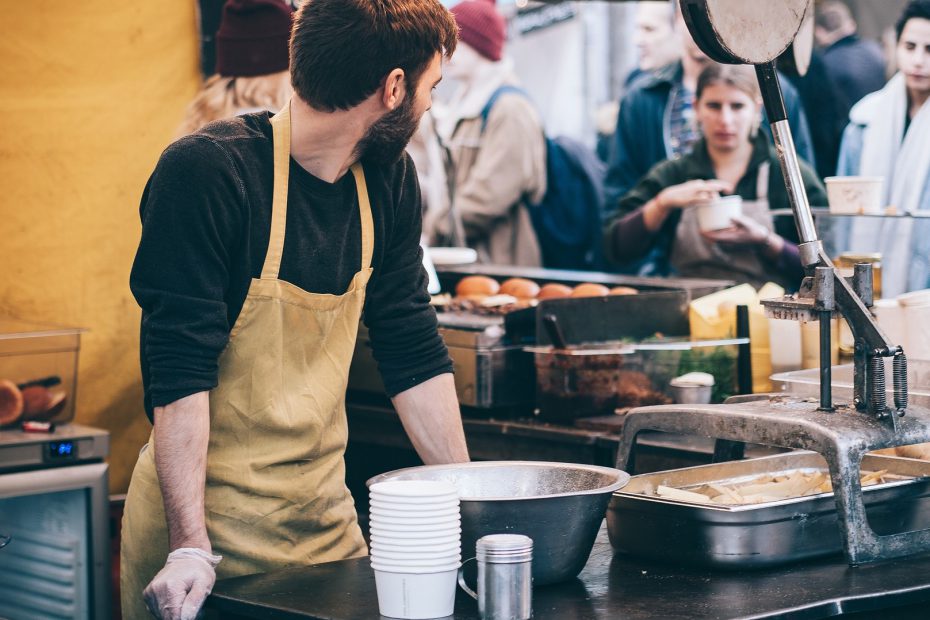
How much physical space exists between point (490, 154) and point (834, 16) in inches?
69.5

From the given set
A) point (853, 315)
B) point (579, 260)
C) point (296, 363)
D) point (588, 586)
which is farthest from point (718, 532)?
point (579, 260)

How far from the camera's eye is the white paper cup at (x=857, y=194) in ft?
10.9

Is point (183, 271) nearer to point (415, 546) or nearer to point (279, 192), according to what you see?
point (279, 192)

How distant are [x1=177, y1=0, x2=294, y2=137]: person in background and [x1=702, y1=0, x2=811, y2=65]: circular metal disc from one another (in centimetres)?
203

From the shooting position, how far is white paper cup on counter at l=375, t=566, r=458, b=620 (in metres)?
1.68

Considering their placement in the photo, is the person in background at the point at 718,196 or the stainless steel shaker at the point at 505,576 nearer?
the stainless steel shaker at the point at 505,576

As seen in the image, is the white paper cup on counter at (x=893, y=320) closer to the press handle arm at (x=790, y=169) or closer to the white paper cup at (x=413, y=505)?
the press handle arm at (x=790, y=169)

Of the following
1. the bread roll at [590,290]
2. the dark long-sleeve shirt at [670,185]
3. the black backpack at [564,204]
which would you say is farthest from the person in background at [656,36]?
the bread roll at [590,290]

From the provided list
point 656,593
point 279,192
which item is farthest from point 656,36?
point 656,593

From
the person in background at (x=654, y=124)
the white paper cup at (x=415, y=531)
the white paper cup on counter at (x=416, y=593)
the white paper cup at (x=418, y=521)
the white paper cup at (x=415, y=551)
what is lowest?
the white paper cup on counter at (x=416, y=593)

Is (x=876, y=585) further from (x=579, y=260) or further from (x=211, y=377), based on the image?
(x=579, y=260)

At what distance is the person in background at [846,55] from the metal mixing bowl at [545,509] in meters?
3.92

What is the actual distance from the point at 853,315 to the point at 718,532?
0.44 metres

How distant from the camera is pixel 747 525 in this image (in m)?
1.94
